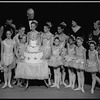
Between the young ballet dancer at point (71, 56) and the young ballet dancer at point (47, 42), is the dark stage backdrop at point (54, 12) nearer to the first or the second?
the young ballet dancer at point (47, 42)

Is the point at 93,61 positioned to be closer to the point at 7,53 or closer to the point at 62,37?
the point at 62,37

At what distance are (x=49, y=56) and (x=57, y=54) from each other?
0.34 m

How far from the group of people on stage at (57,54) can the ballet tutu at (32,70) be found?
0.08 feet

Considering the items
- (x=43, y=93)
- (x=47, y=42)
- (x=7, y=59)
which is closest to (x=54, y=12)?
(x=47, y=42)

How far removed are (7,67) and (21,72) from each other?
1.40ft

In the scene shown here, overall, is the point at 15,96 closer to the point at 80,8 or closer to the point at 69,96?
the point at 69,96

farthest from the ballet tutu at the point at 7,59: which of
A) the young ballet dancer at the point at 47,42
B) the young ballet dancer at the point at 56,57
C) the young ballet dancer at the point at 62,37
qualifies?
the young ballet dancer at the point at 62,37

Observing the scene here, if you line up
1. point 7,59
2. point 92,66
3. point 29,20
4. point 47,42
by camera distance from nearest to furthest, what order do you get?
1. point 92,66
2. point 7,59
3. point 47,42
4. point 29,20

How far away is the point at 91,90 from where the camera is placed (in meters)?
6.66

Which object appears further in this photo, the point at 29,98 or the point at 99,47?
the point at 99,47

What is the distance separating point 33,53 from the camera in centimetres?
668

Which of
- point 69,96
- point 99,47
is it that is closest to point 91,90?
point 69,96

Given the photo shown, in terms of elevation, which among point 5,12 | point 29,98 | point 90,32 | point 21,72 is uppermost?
point 5,12

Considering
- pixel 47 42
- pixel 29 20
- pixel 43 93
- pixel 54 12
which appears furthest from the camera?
pixel 54 12
